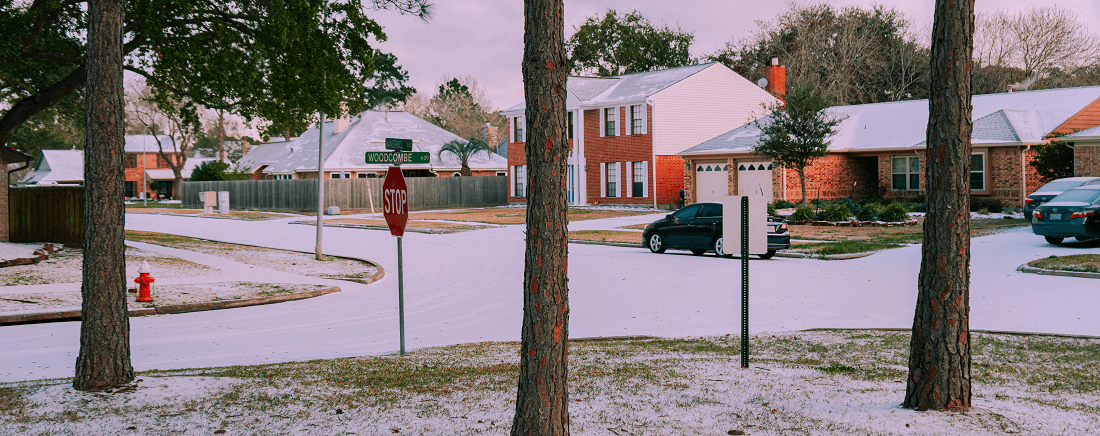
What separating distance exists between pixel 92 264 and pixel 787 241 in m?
17.1

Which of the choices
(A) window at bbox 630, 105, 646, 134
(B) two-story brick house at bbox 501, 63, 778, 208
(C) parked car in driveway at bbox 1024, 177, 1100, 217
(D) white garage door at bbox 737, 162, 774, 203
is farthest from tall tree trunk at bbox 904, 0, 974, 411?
(A) window at bbox 630, 105, 646, 134

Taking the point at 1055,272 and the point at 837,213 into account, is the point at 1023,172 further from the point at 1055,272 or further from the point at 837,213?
the point at 1055,272

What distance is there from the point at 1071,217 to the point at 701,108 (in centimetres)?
2765

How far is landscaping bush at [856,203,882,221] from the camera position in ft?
99.9

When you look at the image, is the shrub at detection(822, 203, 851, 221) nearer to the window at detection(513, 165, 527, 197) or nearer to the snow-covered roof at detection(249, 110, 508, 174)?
the window at detection(513, 165, 527, 197)

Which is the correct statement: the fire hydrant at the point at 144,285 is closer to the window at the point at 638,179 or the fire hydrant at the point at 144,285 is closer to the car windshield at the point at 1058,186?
the car windshield at the point at 1058,186

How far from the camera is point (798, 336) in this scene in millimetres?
10156

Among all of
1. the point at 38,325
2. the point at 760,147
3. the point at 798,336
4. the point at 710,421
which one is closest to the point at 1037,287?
the point at 798,336

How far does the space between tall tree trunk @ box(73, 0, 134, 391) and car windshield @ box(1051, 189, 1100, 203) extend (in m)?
21.7

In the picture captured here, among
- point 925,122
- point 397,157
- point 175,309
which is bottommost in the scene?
point 175,309

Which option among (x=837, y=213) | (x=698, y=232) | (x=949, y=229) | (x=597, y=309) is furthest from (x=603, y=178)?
(x=949, y=229)

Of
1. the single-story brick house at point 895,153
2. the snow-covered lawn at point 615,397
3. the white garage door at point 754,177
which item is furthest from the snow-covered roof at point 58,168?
the snow-covered lawn at point 615,397

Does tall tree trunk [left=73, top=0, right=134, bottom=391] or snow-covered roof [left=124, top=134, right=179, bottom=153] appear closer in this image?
tall tree trunk [left=73, top=0, right=134, bottom=391]

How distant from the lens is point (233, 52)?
1930cm
